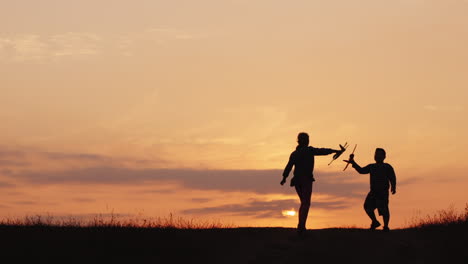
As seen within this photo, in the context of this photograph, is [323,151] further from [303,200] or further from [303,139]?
[303,200]

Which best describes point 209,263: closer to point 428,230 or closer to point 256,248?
point 256,248

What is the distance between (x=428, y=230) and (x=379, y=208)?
1.56 m

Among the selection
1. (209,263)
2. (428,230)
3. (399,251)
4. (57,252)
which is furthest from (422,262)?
(57,252)

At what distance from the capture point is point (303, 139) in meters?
22.0

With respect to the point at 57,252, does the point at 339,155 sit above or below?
above

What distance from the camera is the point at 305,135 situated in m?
22.0

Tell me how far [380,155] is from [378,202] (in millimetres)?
1495

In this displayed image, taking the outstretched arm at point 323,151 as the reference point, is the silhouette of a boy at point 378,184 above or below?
below

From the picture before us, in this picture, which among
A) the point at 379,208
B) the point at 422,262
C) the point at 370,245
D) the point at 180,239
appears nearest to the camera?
the point at 422,262

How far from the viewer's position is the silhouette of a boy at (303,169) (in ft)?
69.9

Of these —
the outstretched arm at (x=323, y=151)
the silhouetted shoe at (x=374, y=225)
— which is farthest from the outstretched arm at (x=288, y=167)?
the silhouetted shoe at (x=374, y=225)

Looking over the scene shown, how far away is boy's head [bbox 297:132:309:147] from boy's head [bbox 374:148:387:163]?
2763mm

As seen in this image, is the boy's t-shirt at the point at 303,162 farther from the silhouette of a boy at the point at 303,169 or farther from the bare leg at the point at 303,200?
the bare leg at the point at 303,200

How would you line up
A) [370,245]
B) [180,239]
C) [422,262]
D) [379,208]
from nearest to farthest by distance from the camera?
[422,262]
[370,245]
[180,239]
[379,208]
